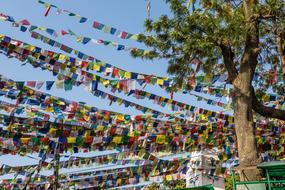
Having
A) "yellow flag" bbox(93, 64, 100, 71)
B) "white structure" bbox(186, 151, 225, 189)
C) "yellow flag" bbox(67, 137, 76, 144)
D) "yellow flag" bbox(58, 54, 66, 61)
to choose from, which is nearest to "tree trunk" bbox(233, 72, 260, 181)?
"yellow flag" bbox(93, 64, 100, 71)

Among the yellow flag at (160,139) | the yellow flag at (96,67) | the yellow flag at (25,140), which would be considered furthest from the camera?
the yellow flag at (160,139)

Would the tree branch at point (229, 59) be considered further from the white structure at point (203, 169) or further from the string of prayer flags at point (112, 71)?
the white structure at point (203, 169)

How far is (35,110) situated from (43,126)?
0.69 meters

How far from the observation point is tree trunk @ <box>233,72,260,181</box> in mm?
8430

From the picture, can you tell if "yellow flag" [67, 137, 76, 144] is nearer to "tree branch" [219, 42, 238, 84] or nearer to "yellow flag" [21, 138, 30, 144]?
"yellow flag" [21, 138, 30, 144]

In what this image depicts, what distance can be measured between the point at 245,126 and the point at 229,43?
223 centimetres

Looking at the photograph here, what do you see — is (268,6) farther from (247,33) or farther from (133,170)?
(133,170)

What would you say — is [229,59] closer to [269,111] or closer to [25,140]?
[269,111]

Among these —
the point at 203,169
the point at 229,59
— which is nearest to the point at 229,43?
the point at 229,59

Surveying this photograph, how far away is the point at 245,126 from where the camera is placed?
29.3ft

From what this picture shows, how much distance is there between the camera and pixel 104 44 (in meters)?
11.2

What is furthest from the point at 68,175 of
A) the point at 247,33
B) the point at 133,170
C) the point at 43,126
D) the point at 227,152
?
the point at 247,33

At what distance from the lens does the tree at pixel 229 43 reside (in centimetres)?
909

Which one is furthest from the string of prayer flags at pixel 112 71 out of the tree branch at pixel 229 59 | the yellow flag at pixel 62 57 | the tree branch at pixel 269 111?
the tree branch at pixel 269 111
